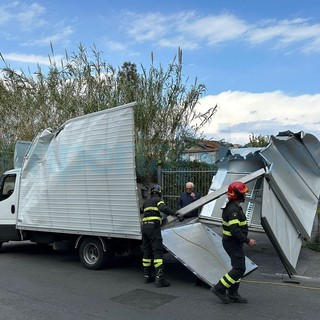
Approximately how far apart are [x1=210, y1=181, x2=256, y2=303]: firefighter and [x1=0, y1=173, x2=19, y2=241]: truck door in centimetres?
543

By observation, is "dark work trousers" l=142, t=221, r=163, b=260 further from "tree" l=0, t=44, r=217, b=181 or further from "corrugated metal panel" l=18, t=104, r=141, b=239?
"tree" l=0, t=44, r=217, b=181

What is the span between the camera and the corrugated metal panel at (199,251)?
680cm

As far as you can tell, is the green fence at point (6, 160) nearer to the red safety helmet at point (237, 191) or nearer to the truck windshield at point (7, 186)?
the truck windshield at point (7, 186)

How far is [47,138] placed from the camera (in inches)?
356

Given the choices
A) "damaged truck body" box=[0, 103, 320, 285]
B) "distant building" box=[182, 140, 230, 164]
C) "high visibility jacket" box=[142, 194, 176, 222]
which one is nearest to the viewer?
"high visibility jacket" box=[142, 194, 176, 222]

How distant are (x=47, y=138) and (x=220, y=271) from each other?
4.62 metres

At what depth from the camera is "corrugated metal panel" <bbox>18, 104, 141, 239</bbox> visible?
7402mm

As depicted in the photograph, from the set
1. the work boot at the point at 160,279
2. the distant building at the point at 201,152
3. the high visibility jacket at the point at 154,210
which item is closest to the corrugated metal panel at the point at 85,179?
the high visibility jacket at the point at 154,210

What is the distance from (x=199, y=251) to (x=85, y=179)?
8.29ft

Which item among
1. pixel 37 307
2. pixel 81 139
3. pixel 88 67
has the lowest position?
pixel 37 307

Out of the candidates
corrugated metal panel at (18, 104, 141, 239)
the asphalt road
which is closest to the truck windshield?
corrugated metal panel at (18, 104, 141, 239)

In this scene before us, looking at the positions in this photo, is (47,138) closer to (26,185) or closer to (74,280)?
(26,185)

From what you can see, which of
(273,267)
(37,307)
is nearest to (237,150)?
(273,267)

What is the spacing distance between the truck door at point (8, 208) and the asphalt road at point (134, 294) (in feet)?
2.33
